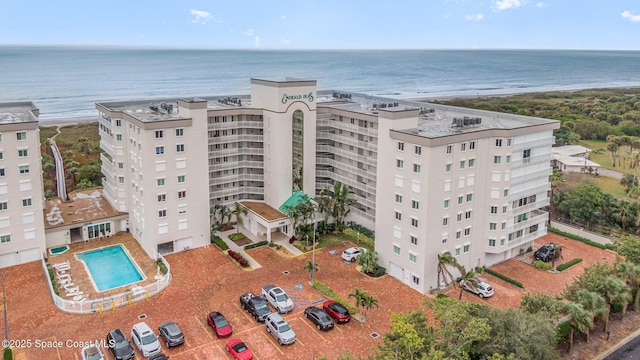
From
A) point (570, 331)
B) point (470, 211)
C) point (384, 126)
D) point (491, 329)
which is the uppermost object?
point (384, 126)

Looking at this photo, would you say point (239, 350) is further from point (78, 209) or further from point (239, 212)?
point (78, 209)

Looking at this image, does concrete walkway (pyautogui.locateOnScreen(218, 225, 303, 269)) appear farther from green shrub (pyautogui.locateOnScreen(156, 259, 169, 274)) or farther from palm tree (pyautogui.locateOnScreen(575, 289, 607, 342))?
palm tree (pyautogui.locateOnScreen(575, 289, 607, 342))

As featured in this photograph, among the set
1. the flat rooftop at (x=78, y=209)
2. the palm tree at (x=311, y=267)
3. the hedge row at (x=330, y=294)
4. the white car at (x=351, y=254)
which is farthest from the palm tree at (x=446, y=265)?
the flat rooftop at (x=78, y=209)

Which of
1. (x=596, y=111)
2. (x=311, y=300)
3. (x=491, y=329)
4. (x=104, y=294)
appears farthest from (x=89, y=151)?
(x=596, y=111)

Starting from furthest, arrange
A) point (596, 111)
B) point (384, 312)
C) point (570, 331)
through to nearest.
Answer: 1. point (596, 111)
2. point (384, 312)
3. point (570, 331)

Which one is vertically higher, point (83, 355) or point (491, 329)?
point (491, 329)

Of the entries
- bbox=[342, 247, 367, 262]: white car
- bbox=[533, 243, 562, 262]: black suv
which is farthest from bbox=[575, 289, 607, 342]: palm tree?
bbox=[342, 247, 367, 262]: white car

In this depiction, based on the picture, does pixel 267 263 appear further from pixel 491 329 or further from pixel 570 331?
pixel 570 331

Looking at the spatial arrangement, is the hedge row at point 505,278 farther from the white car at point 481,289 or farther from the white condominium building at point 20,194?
the white condominium building at point 20,194
